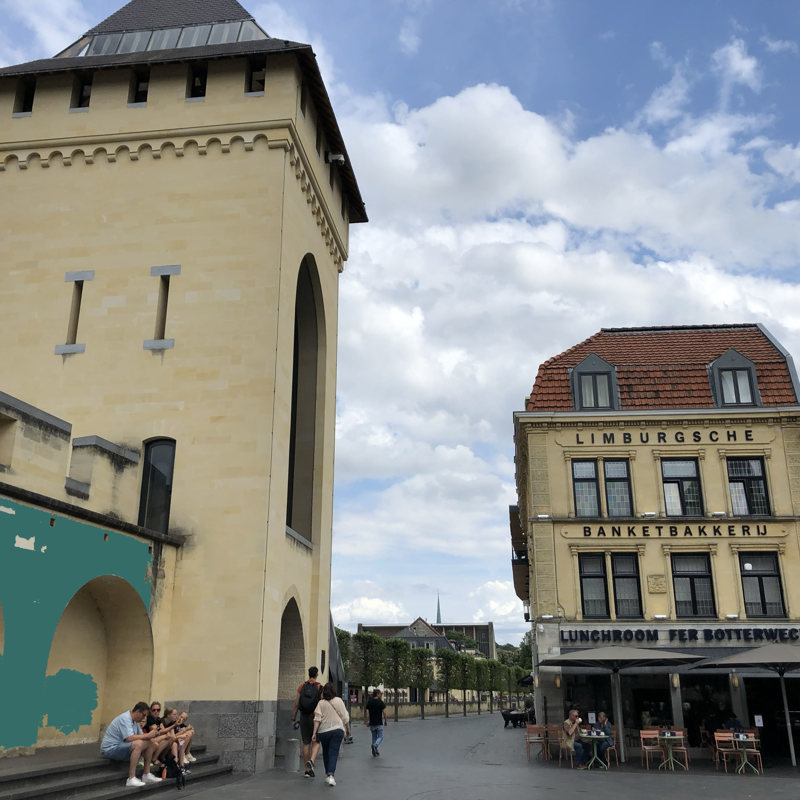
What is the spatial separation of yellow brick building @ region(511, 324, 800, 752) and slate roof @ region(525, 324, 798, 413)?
7 centimetres

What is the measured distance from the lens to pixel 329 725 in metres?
13.4

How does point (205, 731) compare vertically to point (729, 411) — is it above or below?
below

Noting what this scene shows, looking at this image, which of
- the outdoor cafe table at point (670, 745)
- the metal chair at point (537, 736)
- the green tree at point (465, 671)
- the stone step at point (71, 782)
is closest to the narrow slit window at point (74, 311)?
the stone step at point (71, 782)

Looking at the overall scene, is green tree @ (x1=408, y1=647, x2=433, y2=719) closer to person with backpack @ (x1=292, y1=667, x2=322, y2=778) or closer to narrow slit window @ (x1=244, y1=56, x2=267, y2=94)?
person with backpack @ (x1=292, y1=667, x2=322, y2=778)

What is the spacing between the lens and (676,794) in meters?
13.4

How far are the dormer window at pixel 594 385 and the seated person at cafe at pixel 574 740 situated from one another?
1064 cm

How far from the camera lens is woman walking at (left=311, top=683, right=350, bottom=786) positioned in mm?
13414

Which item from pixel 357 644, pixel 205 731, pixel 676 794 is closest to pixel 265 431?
pixel 205 731

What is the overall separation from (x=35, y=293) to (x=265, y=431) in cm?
709

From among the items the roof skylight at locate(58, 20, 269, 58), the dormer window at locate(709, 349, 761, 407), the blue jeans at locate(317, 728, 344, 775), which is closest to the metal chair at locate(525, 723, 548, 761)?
the blue jeans at locate(317, 728, 344, 775)

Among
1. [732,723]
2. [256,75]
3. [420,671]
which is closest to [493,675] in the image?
[420,671]

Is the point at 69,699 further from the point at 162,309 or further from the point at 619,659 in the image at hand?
the point at 619,659

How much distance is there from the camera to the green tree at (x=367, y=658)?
169 ft

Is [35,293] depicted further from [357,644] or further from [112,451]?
[357,644]
